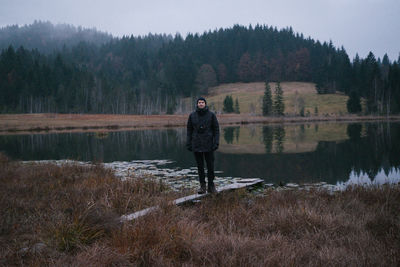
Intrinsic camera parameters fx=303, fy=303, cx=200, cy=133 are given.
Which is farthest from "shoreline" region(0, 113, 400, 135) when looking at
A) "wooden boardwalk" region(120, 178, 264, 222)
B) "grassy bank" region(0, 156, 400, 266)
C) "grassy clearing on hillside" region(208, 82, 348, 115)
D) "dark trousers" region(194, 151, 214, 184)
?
"grassy bank" region(0, 156, 400, 266)

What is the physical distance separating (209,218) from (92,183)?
4829mm

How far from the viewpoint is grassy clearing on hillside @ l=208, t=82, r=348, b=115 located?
289ft

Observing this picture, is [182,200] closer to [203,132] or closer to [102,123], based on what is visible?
[203,132]

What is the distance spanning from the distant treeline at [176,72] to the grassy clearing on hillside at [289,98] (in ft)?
16.5

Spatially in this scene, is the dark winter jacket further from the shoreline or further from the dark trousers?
the shoreline

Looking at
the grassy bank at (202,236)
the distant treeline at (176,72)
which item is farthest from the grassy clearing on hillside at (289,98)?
the grassy bank at (202,236)

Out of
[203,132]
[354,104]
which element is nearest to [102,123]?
[203,132]

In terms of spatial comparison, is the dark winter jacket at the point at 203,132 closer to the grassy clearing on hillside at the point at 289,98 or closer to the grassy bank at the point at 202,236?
the grassy bank at the point at 202,236

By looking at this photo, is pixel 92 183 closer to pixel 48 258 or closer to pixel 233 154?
pixel 48 258

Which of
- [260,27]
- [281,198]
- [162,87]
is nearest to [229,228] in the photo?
[281,198]

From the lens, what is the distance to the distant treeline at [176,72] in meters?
95.3

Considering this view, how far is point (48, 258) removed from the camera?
405cm

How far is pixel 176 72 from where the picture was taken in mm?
128875

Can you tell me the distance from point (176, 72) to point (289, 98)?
5118 centimetres
